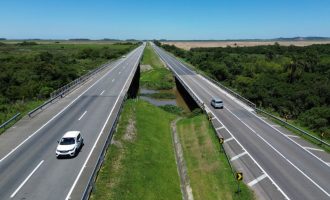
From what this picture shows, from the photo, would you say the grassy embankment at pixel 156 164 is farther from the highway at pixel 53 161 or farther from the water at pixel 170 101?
the water at pixel 170 101

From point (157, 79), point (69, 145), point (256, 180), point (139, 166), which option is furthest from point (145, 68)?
point (256, 180)

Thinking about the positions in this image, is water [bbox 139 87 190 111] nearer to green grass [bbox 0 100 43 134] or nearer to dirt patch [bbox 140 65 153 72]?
green grass [bbox 0 100 43 134]

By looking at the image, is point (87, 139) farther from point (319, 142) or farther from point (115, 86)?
point (115, 86)

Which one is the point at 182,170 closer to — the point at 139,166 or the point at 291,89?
the point at 139,166

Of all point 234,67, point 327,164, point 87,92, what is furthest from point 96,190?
point 234,67

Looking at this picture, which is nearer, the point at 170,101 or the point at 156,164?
the point at 156,164
